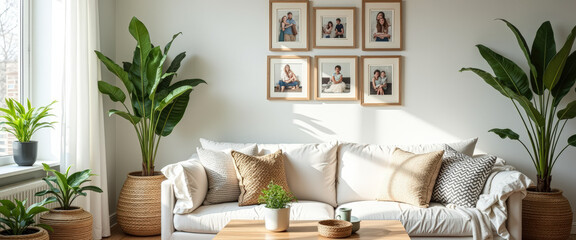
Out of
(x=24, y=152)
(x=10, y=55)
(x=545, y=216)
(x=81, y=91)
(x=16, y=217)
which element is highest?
(x=10, y=55)

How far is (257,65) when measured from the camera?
4.87 metres

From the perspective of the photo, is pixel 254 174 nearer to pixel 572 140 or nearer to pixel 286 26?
pixel 286 26

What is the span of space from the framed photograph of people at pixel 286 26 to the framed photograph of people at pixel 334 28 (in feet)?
0.43

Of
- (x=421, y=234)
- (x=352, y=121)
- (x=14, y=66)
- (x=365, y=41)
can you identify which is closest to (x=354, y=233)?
(x=421, y=234)

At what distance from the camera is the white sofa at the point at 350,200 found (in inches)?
145

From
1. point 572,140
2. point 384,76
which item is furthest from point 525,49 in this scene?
point 384,76

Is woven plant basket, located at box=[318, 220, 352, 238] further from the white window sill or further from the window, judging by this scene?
the window

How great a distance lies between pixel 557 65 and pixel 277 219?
8.48 feet

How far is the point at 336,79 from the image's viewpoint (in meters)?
4.82

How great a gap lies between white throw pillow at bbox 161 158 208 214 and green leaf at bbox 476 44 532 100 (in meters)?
2.55

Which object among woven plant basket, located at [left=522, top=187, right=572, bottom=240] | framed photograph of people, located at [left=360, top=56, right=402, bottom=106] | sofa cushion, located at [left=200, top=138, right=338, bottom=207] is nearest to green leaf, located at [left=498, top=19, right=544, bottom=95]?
woven plant basket, located at [left=522, top=187, right=572, bottom=240]

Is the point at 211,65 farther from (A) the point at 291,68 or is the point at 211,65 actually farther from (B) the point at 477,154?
(B) the point at 477,154

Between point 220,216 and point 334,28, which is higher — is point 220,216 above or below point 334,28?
below

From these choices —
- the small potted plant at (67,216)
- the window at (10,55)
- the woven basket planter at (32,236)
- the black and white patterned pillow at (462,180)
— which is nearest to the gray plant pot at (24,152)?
the window at (10,55)
